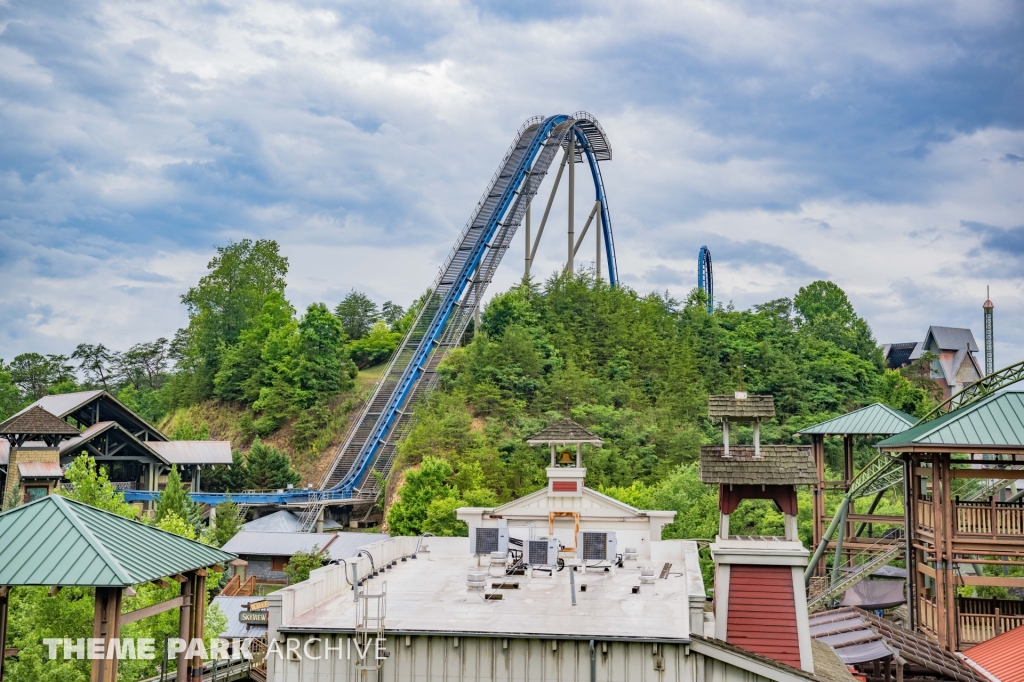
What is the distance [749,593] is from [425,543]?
8008 millimetres

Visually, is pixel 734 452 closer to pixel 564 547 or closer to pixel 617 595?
pixel 617 595

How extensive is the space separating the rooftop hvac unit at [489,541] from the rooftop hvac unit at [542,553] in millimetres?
795

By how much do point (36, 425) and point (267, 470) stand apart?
1178 cm

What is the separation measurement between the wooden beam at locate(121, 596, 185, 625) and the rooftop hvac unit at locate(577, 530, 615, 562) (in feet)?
29.9

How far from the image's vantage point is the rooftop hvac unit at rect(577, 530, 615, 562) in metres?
19.2

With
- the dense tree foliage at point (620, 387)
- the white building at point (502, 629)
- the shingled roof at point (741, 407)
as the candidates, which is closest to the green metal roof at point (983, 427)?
the shingled roof at point (741, 407)

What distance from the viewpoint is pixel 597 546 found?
19.4 meters

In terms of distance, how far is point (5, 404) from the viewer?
65938mm

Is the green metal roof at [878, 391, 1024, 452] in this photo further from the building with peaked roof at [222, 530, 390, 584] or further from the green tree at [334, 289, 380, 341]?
the green tree at [334, 289, 380, 341]

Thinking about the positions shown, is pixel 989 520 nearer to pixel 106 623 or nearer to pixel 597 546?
pixel 597 546

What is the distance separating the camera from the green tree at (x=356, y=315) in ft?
233

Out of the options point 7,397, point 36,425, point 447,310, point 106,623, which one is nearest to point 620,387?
point 447,310

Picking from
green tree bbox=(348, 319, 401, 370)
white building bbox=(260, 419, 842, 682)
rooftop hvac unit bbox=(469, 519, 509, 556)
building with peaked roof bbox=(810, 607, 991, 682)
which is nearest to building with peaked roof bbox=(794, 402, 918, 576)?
building with peaked roof bbox=(810, 607, 991, 682)

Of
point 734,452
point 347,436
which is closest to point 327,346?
point 347,436
